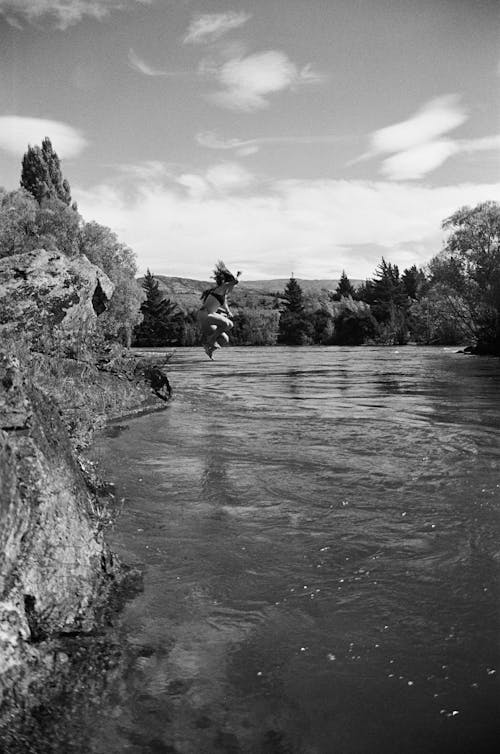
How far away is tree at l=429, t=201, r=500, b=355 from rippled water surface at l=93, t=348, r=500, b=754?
144 ft

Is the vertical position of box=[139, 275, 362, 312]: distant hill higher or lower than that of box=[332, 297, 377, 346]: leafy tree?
higher

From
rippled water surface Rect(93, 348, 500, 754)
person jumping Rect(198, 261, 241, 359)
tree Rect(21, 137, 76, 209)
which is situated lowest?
rippled water surface Rect(93, 348, 500, 754)

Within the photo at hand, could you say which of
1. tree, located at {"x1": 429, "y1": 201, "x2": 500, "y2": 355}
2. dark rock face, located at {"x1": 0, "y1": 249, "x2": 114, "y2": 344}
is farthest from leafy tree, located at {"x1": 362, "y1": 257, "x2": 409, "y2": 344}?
dark rock face, located at {"x1": 0, "y1": 249, "x2": 114, "y2": 344}

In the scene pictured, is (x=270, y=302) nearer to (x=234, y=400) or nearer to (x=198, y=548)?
(x=234, y=400)

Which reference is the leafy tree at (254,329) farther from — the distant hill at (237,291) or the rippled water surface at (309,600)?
the rippled water surface at (309,600)

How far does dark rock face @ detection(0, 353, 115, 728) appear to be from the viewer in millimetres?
3383

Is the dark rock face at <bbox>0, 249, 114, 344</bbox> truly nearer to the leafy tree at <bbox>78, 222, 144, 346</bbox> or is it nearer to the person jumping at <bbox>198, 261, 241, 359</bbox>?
the person jumping at <bbox>198, 261, 241, 359</bbox>

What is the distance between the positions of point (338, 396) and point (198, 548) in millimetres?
12943

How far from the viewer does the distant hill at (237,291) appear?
325 feet

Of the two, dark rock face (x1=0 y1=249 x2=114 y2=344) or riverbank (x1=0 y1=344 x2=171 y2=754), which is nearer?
riverbank (x1=0 y1=344 x2=171 y2=754)

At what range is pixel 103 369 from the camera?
15219 mm

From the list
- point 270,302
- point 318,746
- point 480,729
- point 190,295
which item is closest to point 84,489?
point 318,746

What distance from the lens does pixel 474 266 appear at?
52.6 m

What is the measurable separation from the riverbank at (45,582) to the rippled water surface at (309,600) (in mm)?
214
